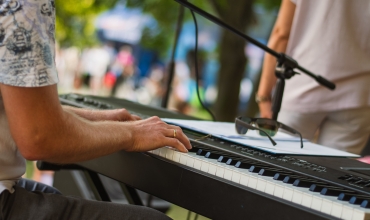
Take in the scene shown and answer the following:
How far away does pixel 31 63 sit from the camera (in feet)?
4.66

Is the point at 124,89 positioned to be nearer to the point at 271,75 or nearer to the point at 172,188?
the point at 271,75

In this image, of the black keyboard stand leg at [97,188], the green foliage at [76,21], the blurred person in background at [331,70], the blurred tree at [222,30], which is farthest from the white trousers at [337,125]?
the green foliage at [76,21]

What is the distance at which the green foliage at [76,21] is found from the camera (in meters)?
7.04

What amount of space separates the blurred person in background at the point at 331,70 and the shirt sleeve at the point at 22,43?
149cm

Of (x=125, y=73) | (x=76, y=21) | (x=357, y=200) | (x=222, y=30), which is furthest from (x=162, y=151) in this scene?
(x=125, y=73)

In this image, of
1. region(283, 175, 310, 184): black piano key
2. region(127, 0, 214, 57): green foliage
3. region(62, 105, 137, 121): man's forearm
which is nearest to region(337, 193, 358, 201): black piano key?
region(283, 175, 310, 184): black piano key

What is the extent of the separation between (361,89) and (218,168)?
1.23 meters

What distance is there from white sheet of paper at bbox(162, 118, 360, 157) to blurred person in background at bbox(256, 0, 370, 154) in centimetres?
42

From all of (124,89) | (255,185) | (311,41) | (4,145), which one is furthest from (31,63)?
(124,89)

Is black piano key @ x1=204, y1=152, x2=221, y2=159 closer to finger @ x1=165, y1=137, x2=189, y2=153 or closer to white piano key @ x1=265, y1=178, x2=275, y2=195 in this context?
finger @ x1=165, y1=137, x2=189, y2=153

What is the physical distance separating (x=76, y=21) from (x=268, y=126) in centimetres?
685

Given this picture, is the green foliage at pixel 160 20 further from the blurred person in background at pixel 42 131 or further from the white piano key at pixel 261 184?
the white piano key at pixel 261 184

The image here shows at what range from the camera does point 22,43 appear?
1.41m

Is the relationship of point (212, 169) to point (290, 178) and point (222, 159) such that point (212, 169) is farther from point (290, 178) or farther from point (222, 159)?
point (290, 178)
